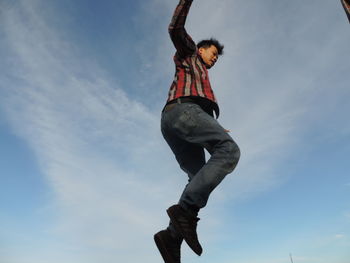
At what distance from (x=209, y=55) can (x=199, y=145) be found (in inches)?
68.9

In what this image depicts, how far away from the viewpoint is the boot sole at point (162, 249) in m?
3.82

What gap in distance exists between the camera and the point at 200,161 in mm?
4547

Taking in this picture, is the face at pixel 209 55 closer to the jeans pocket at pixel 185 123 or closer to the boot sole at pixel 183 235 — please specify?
the jeans pocket at pixel 185 123

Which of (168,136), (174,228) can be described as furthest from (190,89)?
(174,228)

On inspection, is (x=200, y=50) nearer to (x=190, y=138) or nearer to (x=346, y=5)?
(x=190, y=138)

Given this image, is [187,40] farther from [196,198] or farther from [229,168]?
[196,198]

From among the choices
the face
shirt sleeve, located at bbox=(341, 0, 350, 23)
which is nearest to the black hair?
the face

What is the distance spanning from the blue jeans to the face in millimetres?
1229

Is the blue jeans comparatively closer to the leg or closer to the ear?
the leg

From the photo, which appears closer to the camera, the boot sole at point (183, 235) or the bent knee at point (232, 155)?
the boot sole at point (183, 235)

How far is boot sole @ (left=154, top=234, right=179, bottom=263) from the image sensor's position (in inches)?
150

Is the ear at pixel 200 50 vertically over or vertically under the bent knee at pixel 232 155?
over

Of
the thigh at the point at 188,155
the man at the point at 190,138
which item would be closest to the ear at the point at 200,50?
the man at the point at 190,138

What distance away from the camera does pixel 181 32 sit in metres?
4.46
